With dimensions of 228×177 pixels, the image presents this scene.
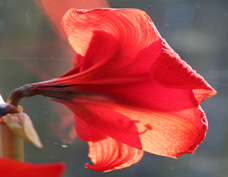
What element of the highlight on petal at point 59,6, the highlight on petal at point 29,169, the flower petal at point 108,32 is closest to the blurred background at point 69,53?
the highlight on petal at point 59,6

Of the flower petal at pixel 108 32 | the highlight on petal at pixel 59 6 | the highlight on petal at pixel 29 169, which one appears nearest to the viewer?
the highlight on petal at pixel 29 169

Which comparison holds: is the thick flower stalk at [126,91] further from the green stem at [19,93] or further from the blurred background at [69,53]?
the blurred background at [69,53]

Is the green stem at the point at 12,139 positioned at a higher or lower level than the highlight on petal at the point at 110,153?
higher

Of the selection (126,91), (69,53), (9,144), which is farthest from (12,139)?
(69,53)

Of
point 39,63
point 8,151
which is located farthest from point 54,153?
point 8,151

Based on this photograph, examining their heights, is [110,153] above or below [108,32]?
below

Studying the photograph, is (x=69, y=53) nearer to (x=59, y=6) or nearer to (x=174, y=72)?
(x=59, y=6)

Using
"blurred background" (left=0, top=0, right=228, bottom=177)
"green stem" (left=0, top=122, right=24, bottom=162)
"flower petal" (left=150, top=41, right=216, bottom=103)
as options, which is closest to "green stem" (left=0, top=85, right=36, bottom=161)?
"green stem" (left=0, top=122, right=24, bottom=162)
